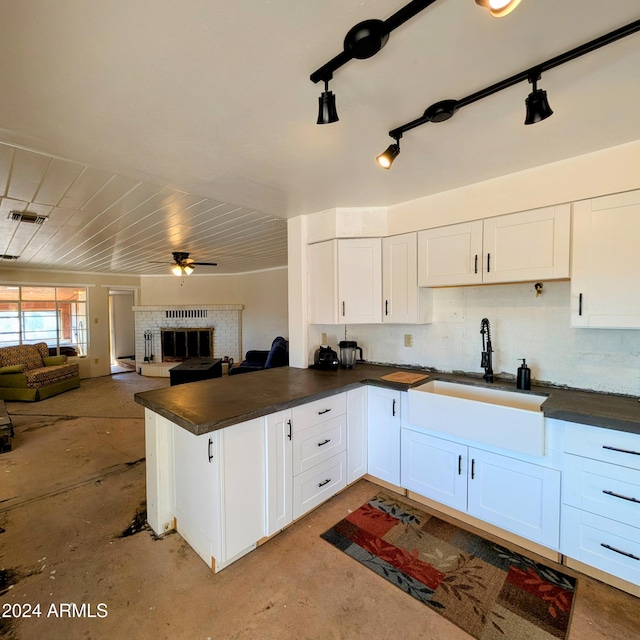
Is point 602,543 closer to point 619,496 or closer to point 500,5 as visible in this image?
point 619,496

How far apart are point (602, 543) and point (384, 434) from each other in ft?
4.37

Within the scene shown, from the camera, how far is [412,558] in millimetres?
1920

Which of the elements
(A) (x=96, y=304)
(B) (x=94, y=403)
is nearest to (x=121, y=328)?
(A) (x=96, y=304)

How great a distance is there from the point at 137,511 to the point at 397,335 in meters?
2.57

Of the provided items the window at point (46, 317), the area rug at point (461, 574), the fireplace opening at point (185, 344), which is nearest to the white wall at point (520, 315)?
the area rug at point (461, 574)

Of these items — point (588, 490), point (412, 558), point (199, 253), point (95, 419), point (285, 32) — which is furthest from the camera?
point (199, 253)

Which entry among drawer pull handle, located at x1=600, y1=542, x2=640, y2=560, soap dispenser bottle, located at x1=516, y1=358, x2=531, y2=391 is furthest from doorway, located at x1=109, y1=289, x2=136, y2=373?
drawer pull handle, located at x1=600, y1=542, x2=640, y2=560

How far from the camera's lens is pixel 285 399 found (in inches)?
80.9

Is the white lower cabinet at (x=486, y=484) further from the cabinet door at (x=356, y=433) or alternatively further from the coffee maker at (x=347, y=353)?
the coffee maker at (x=347, y=353)

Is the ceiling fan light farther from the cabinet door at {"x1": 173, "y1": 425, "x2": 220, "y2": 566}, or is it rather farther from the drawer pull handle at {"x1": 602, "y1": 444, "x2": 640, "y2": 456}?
the drawer pull handle at {"x1": 602, "y1": 444, "x2": 640, "y2": 456}

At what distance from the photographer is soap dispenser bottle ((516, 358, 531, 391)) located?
7.45 feet

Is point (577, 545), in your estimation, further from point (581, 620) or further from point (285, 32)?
point (285, 32)

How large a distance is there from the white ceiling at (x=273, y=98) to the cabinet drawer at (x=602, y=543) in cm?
204

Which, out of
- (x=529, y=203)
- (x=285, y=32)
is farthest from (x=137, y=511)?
(x=529, y=203)
